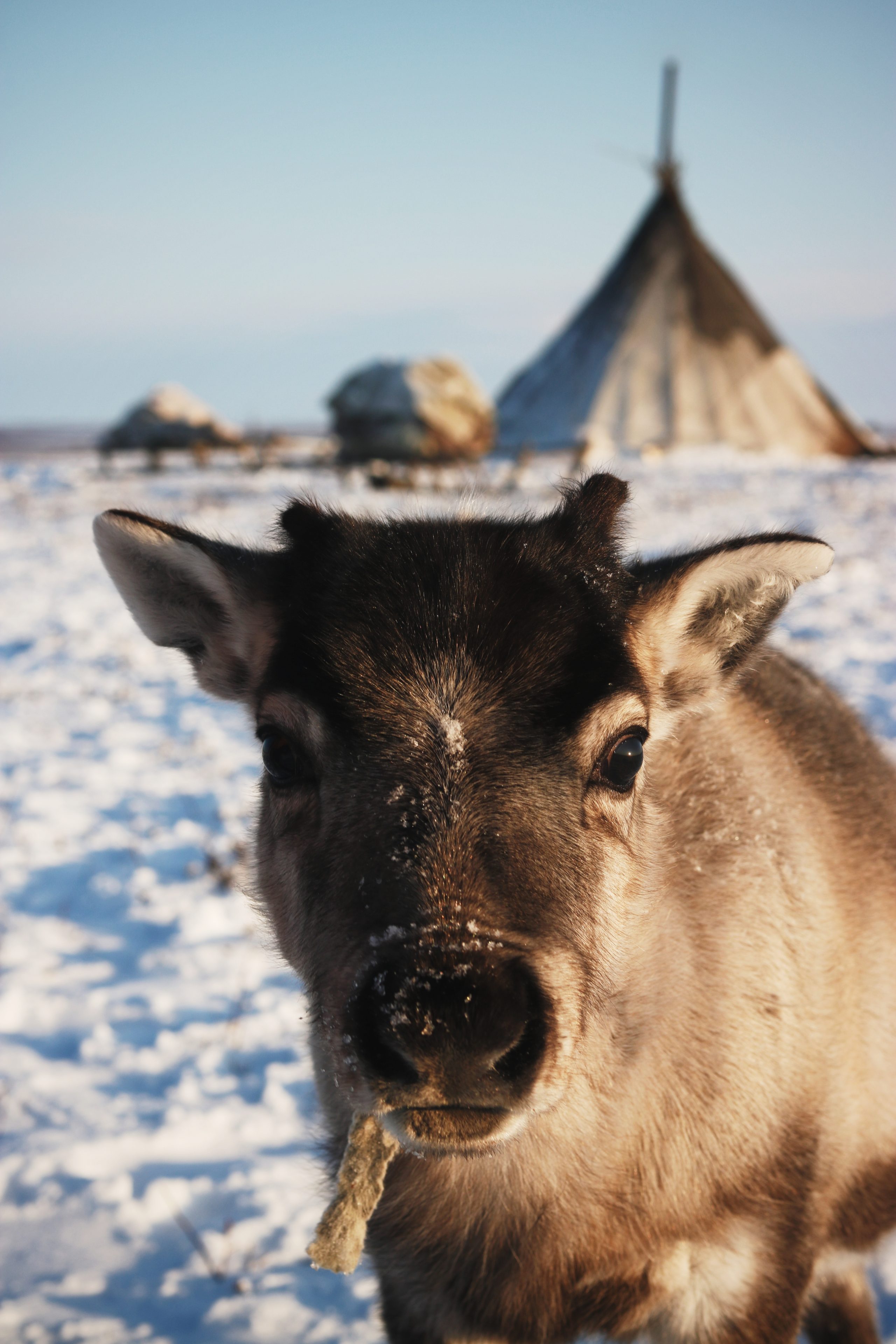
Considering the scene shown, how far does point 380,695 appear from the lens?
86.6 inches

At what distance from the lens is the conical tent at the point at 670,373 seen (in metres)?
29.4

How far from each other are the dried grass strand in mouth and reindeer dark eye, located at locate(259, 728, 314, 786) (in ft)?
2.68

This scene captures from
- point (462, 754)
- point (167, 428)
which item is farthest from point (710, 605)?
point (167, 428)

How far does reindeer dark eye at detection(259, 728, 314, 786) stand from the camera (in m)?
2.43

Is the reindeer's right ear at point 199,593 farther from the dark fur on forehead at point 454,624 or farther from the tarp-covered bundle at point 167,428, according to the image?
the tarp-covered bundle at point 167,428

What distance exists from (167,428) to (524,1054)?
3314 cm

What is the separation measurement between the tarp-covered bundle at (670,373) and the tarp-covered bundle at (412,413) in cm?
176

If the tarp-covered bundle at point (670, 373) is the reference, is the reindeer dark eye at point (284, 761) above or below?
below

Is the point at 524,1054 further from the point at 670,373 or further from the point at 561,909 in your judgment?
the point at 670,373

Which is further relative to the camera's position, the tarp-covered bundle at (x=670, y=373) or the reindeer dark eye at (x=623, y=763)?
the tarp-covered bundle at (x=670, y=373)

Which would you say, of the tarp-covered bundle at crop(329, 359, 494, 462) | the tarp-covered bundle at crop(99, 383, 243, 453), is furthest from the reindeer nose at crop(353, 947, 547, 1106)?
the tarp-covered bundle at crop(99, 383, 243, 453)

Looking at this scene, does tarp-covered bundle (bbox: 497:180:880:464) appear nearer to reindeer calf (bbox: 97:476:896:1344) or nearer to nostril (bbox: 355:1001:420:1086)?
reindeer calf (bbox: 97:476:896:1344)

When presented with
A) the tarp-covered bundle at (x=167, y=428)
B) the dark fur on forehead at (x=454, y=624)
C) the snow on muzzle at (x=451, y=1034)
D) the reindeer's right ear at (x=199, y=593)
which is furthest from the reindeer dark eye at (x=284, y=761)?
the tarp-covered bundle at (x=167, y=428)

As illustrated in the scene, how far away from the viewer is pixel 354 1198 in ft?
7.82
